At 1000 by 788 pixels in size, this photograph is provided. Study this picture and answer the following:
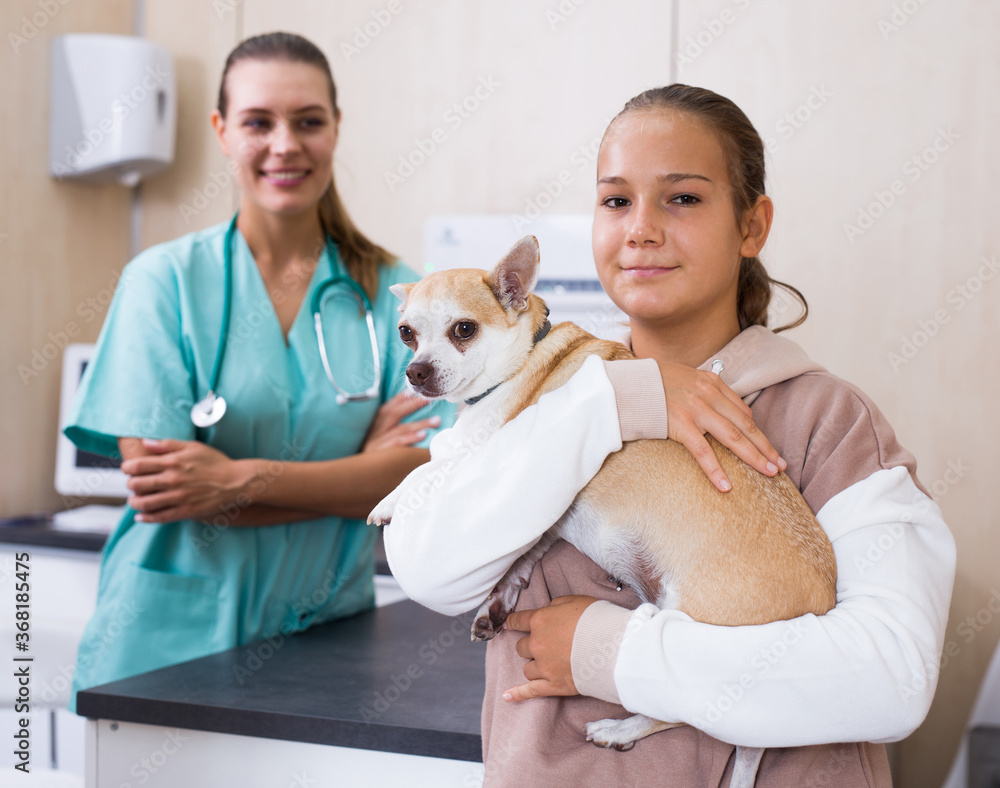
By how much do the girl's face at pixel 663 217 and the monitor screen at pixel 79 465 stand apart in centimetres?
219

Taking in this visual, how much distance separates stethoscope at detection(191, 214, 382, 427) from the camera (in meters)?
1.58

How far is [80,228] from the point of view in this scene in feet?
9.68

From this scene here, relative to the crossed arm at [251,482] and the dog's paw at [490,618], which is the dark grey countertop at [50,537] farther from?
the dog's paw at [490,618]

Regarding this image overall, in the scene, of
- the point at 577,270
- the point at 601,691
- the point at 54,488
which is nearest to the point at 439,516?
the point at 601,691

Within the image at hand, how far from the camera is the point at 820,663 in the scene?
77 cm

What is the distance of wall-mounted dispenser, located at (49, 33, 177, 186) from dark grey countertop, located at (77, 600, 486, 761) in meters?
1.98

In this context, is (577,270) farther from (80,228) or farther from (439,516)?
(439,516)

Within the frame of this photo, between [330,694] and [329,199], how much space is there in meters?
1.02

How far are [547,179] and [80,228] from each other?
157 cm

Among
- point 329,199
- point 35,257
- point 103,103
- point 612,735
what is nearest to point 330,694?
point 612,735

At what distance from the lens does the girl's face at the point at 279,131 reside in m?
1.62

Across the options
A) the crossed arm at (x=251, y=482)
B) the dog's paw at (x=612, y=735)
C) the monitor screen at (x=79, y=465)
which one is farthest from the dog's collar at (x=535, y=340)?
the monitor screen at (x=79, y=465)

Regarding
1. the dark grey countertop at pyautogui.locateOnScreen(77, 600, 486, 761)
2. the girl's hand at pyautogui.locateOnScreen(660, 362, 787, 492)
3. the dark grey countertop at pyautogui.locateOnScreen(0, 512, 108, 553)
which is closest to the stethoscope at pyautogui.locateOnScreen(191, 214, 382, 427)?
the dark grey countertop at pyautogui.locateOnScreen(77, 600, 486, 761)

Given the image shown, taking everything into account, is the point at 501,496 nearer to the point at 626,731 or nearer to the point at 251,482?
the point at 626,731
